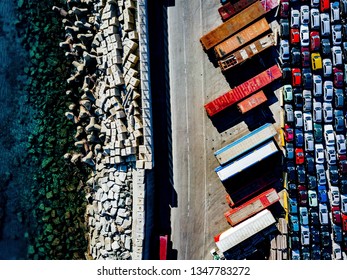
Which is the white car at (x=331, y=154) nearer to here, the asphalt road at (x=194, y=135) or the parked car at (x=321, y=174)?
the parked car at (x=321, y=174)

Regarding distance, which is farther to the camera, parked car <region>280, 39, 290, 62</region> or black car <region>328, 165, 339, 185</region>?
black car <region>328, 165, 339, 185</region>

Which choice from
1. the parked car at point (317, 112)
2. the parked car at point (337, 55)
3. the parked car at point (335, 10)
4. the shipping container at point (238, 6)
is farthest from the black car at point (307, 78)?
the shipping container at point (238, 6)

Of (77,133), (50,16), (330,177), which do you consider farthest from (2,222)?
(330,177)

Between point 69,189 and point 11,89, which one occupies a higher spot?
point 11,89

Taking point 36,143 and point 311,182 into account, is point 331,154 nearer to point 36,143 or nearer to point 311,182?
point 311,182

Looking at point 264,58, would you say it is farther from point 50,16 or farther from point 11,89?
point 11,89

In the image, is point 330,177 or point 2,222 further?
point 2,222

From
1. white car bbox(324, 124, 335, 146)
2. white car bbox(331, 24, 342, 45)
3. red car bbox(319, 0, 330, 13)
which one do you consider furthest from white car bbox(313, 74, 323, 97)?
red car bbox(319, 0, 330, 13)

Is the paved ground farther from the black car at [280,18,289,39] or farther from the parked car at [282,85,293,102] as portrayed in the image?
the black car at [280,18,289,39]
